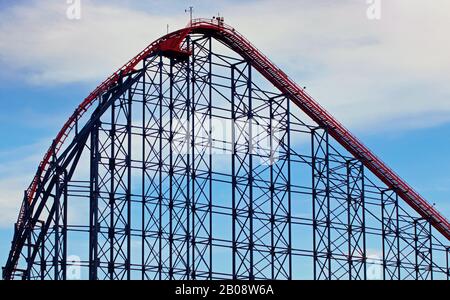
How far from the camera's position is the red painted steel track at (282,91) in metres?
39.0

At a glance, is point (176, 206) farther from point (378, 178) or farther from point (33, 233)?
point (378, 178)

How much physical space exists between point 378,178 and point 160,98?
978 centimetres

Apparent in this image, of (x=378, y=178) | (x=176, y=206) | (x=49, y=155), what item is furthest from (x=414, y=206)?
(x=49, y=155)

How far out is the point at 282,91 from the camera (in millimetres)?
41906

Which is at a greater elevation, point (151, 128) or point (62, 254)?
point (151, 128)

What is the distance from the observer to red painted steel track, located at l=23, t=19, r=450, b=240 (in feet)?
128

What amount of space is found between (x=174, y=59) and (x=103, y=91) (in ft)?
8.91
